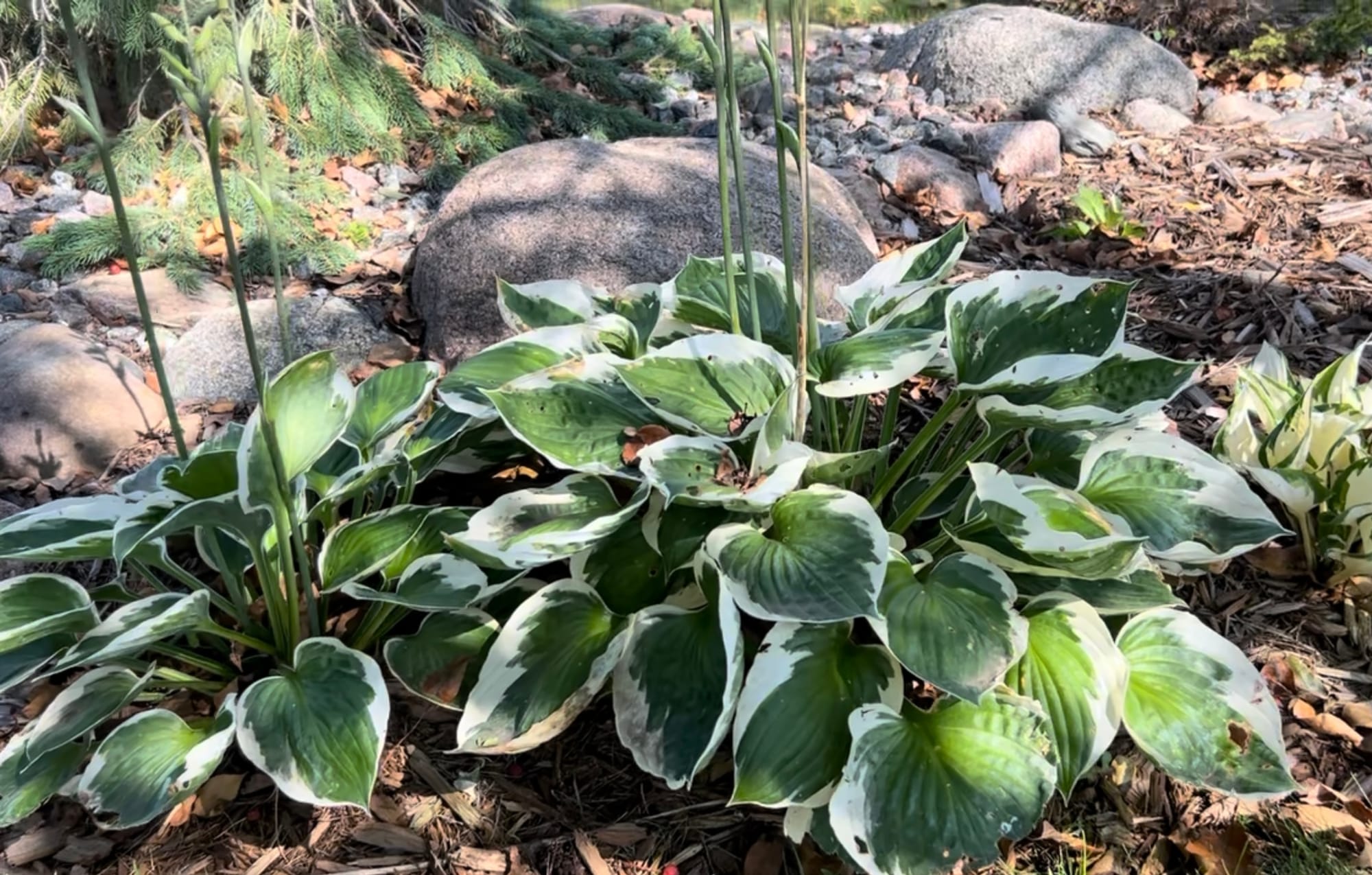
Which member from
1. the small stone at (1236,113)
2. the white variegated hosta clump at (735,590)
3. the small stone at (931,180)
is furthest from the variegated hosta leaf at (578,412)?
the small stone at (1236,113)

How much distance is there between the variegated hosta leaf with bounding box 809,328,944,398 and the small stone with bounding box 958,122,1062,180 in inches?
105

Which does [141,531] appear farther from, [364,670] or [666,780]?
[666,780]

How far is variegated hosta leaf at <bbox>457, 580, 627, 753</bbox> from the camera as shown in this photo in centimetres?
168

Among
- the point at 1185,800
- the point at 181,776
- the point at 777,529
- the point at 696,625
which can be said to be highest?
the point at 777,529

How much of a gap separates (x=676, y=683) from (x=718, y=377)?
0.58 metres

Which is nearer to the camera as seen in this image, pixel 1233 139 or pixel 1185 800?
pixel 1185 800

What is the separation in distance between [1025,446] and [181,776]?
1.71 m

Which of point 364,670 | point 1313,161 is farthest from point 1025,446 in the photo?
point 1313,161

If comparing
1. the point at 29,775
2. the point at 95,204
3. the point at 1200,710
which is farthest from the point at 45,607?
the point at 95,204

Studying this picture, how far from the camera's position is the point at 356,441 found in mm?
2102

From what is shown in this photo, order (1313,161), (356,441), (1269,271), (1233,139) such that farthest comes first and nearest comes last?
(1233,139) → (1313,161) → (1269,271) → (356,441)

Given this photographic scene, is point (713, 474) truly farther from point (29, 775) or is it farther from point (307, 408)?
point (29, 775)

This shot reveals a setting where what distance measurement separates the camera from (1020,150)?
433 cm

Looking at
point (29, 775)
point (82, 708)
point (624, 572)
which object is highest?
point (624, 572)
